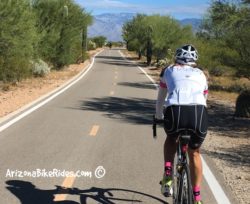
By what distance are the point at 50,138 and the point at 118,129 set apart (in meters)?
2.45

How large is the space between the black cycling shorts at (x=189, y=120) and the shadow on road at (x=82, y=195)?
166cm

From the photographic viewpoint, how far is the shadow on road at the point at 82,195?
7023 mm

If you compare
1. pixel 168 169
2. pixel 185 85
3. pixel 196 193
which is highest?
pixel 185 85

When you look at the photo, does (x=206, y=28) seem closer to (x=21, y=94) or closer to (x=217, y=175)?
(x=21, y=94)

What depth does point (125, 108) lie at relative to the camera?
18.9m

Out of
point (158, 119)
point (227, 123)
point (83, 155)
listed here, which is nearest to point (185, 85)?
point (158, 119)

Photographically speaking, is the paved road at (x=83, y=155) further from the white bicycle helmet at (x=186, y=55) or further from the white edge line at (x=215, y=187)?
the white bicycle helmet at (x=186, y=55)

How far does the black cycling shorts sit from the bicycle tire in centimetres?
35

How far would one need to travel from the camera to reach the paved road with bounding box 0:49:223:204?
7.33m

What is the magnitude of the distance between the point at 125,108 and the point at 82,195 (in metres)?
11.6

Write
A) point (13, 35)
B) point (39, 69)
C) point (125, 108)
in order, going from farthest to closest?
1. point (39, 69)
2. point (13, 35)
3. point (125, 108)

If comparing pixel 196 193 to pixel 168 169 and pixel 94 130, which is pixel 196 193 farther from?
pixel 94 130

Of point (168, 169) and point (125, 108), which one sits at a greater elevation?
point (168, 169)

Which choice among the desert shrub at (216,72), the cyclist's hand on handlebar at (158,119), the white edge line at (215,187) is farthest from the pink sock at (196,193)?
the desert shrub at (216,72)
